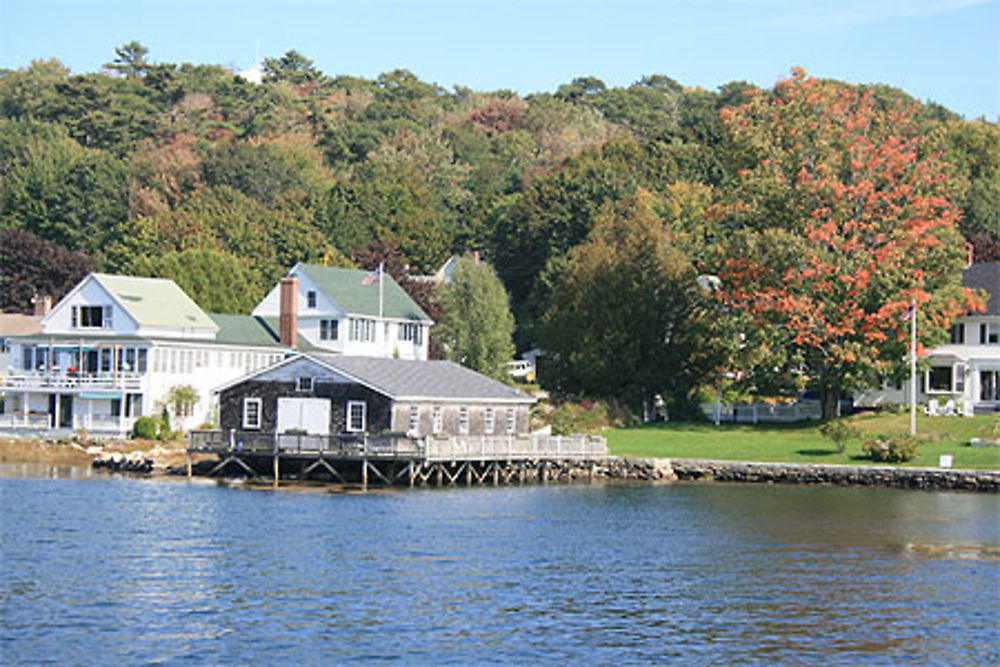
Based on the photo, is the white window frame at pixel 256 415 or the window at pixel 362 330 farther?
the window at pixel 362 330

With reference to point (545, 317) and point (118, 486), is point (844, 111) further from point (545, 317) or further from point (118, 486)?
point (118, 486)

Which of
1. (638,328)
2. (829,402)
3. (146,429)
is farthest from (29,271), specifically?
(829,402)

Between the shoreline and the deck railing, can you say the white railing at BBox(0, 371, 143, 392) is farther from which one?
the deck railing

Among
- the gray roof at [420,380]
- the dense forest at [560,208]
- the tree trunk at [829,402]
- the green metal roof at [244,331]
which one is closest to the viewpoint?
the gray roof at [420,380]

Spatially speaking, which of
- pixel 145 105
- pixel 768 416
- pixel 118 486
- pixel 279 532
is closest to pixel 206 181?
pixel 145 105

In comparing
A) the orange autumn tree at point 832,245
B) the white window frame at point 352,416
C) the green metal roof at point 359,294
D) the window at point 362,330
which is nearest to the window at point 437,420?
the white window frame at point 352,416

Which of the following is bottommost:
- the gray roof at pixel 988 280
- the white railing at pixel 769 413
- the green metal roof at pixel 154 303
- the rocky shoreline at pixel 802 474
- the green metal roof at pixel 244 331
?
the rocky shoreline at pixel 802 474

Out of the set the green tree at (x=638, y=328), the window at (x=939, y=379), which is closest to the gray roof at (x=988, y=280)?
the window at (x=939, y=379)

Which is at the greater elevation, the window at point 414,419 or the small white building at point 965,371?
the small white building at point 965,371

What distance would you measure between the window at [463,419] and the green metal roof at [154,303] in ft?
70.9

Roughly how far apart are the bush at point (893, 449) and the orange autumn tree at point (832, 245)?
672 cm

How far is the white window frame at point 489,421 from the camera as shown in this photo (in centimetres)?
7725

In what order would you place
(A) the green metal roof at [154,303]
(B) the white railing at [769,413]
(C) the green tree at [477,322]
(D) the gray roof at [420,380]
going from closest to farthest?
(D) the gray roof at [420,380]
(A) the green metal roof at [154,303]
(B) the white railing at [769,413]
(C) the green tree at [477,322]

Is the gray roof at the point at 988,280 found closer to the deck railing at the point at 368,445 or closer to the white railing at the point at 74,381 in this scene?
the deck railing at the point at 368,445
